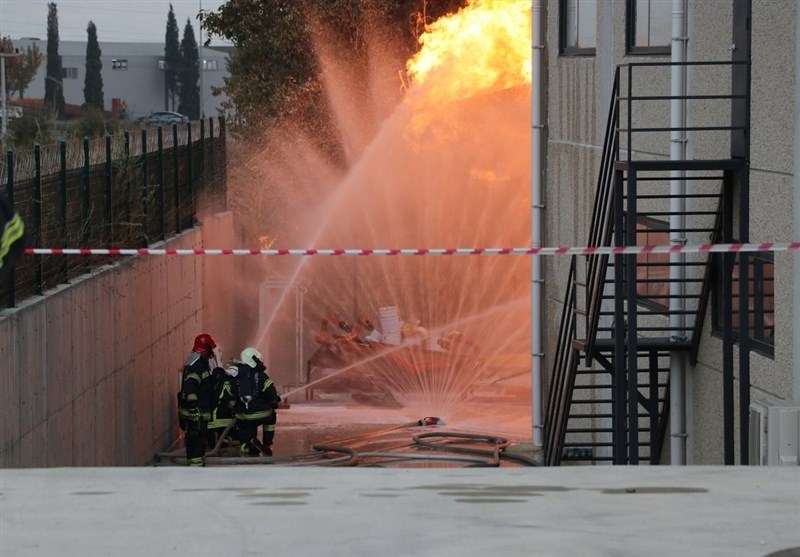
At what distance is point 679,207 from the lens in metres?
12.1

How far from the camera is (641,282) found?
42.9ft

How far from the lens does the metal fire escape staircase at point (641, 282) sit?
11.2 m

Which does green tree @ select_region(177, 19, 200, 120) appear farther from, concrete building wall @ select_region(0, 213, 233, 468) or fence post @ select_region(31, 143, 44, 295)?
fence post @ select_region(31, 143, 44, 295)

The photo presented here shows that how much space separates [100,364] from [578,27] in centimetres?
657

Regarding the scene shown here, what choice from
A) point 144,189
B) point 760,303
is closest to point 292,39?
point 144,189

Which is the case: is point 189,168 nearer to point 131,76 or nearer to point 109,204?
point 109,204

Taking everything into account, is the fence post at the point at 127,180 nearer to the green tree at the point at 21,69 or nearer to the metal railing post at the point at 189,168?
the metal railing post at the point at 189,168

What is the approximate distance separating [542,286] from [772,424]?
9.13 m

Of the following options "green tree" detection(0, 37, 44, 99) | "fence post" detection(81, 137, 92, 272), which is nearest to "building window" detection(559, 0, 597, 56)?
"fence post" detection(81, 137, 92, 272)
